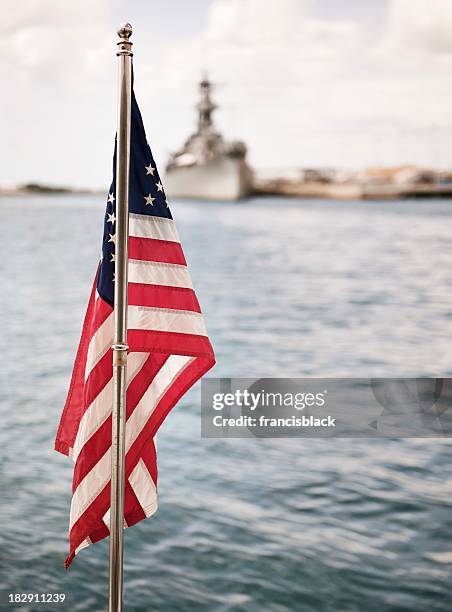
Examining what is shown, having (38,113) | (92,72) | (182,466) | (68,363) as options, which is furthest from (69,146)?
(182,466)

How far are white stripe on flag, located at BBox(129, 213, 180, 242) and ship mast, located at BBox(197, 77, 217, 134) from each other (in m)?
11.9

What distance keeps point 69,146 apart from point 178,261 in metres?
21.7

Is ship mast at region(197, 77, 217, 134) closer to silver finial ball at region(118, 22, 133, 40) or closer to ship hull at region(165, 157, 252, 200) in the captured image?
ship hull at region(165, 157, 252, 200)

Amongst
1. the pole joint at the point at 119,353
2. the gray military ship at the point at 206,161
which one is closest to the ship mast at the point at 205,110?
the gray military ship at the point at 206,161

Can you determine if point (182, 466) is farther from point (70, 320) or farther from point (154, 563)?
point (70, 320)

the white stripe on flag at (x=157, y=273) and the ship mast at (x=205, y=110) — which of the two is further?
the ship mast at (x=205, y=110)

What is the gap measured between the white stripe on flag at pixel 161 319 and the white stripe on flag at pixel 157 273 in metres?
0.06

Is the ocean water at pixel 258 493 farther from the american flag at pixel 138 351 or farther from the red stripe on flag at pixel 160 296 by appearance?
the red stripe on flag at pixel 160 296

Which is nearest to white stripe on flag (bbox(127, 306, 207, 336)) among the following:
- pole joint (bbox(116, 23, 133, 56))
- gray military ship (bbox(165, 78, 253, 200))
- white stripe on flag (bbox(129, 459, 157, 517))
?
white stripe on flag (bbox(129, 459, 157, 517))

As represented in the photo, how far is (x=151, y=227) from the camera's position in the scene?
1.86m

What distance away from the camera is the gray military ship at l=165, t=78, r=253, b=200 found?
13.6 metres

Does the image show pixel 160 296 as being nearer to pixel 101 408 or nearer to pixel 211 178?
pixel 101 408

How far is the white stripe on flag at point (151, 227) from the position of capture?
72.9 inches

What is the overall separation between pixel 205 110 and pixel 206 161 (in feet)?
2.69
